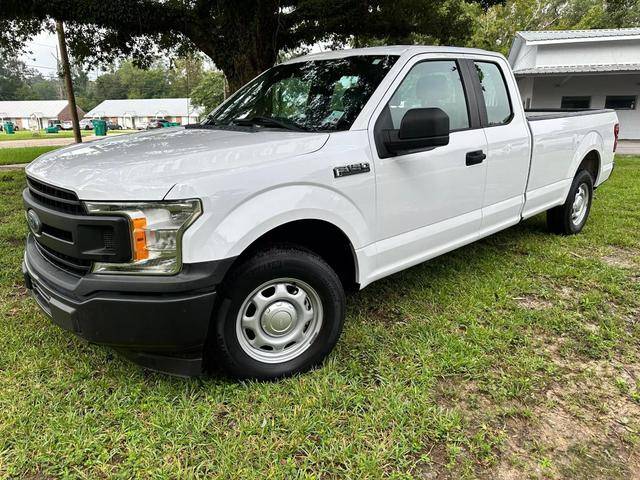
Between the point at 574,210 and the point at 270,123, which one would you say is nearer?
the point at 270,123

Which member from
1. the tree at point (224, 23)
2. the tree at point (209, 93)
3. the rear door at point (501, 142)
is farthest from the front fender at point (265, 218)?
the tree at point (209, 93)

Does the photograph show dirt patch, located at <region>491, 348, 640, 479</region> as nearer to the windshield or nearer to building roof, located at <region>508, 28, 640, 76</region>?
the windshield

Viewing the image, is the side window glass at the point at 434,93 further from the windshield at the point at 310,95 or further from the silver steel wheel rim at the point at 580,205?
the silver steel wheel rim at the point at 580,205

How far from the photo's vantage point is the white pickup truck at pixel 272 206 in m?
2.26

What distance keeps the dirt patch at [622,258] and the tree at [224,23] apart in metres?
5.12

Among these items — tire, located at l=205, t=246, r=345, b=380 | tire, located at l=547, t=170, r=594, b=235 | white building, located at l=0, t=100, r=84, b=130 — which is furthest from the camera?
white building, located at l=0, t=100, r=84, b=130

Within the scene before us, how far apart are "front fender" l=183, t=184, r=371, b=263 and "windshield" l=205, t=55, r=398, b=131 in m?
0.57

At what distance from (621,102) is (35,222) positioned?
Result: 24909 mm

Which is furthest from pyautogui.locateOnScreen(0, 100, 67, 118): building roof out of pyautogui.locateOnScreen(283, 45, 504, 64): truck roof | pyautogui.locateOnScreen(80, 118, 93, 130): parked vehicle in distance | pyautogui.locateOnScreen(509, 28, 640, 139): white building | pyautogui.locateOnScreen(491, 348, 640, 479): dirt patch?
pyautogui.locateOnScreen(491, 348, 640, 479): dirt patch

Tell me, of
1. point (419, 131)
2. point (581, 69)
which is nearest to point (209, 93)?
point (581, 69)

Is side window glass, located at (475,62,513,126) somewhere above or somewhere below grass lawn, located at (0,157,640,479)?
above

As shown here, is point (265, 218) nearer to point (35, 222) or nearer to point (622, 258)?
point (35, 222)

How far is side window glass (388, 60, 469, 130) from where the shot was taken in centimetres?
326

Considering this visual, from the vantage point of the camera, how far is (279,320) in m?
2.70
